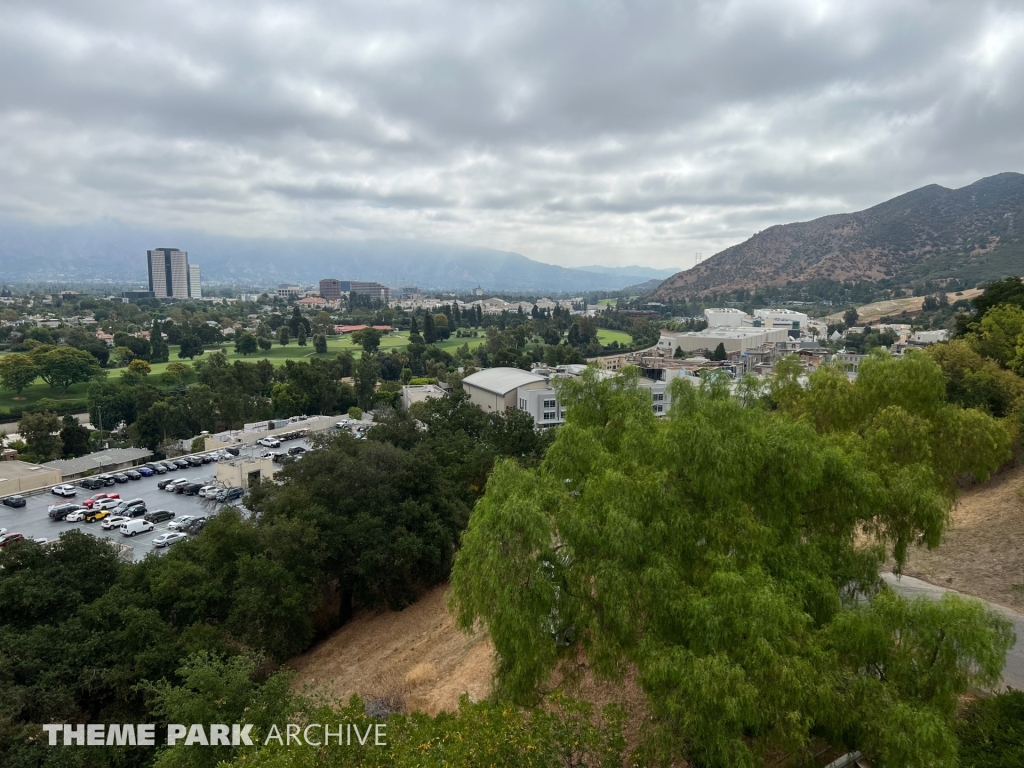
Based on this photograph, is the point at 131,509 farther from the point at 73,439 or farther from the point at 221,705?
the point at 221,705

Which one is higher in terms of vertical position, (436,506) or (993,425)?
(993,425)

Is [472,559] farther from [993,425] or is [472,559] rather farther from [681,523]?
[993,425]

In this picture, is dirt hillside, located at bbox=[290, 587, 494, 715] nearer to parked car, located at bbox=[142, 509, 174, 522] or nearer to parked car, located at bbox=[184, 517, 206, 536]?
parked car, located at bbox=[184, 517, 206, 536]

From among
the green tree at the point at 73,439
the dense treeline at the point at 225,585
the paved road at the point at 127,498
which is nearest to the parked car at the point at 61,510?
the paved road at the point at 127,498

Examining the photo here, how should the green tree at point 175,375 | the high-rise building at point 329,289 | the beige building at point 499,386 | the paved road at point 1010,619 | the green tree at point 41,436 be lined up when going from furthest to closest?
1. the high-rise building at point 329,289
2. the green tree at point 175,375
3. the beige building at point 499,386
4. the green tree at point 41,436
5. the paved road at point 1010,619

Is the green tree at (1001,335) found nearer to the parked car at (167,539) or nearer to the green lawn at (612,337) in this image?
the parked car at (167,539)

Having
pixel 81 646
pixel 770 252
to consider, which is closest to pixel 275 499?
pixel 81 646
